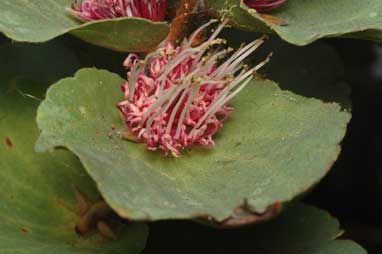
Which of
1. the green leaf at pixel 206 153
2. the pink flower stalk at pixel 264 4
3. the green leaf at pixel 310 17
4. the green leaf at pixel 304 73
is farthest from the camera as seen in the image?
the green leaf at pixel 304 73

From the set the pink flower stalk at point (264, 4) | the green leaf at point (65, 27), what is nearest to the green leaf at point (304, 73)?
the pink flower stalk at point (264, 4)

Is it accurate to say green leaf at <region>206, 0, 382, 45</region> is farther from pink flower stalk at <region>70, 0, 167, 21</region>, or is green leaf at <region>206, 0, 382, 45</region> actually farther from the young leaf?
the young leaf

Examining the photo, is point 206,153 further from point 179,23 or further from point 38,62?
point 38,62

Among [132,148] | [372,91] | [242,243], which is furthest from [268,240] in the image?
[372,91]

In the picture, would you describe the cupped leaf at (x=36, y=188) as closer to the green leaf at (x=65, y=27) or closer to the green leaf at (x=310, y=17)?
the green leaf at (x=65, y=27)

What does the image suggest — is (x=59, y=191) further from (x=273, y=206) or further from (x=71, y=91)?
(x=273, y=206)
